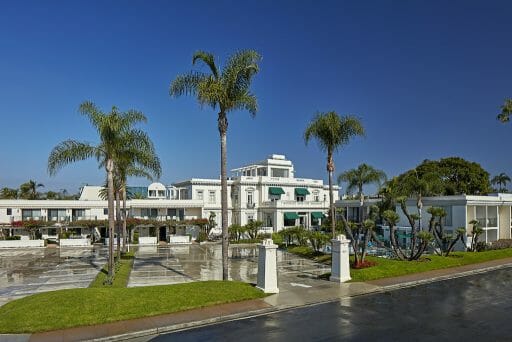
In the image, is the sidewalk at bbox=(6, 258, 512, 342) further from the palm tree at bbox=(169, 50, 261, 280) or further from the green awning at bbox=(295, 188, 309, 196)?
the green awning at bbox=(295, 188, 309, 196)

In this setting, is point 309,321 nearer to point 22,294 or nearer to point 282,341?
point 282,341

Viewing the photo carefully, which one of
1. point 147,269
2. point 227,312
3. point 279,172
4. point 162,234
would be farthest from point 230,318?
point 279,172

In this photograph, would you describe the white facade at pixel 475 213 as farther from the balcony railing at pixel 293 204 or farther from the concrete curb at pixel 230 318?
the balcony railing at pixel 293 204

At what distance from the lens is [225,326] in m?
13.1

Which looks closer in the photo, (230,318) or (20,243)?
(230,318)

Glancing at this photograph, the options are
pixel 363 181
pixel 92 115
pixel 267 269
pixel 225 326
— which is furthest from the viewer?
pixel 363 181

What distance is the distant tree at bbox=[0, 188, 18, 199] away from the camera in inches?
2771

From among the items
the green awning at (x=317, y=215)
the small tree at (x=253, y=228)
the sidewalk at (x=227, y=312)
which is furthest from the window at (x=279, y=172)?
the sidewalk at (x=227, y=312)

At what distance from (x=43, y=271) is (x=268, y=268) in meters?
15.9

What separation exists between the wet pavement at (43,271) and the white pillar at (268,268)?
352 inches

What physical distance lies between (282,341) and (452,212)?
31142 millimetres

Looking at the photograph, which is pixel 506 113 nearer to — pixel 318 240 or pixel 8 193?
pixel 318 240

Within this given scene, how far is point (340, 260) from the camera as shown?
2039 centimetres

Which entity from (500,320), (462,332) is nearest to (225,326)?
(462,332)
